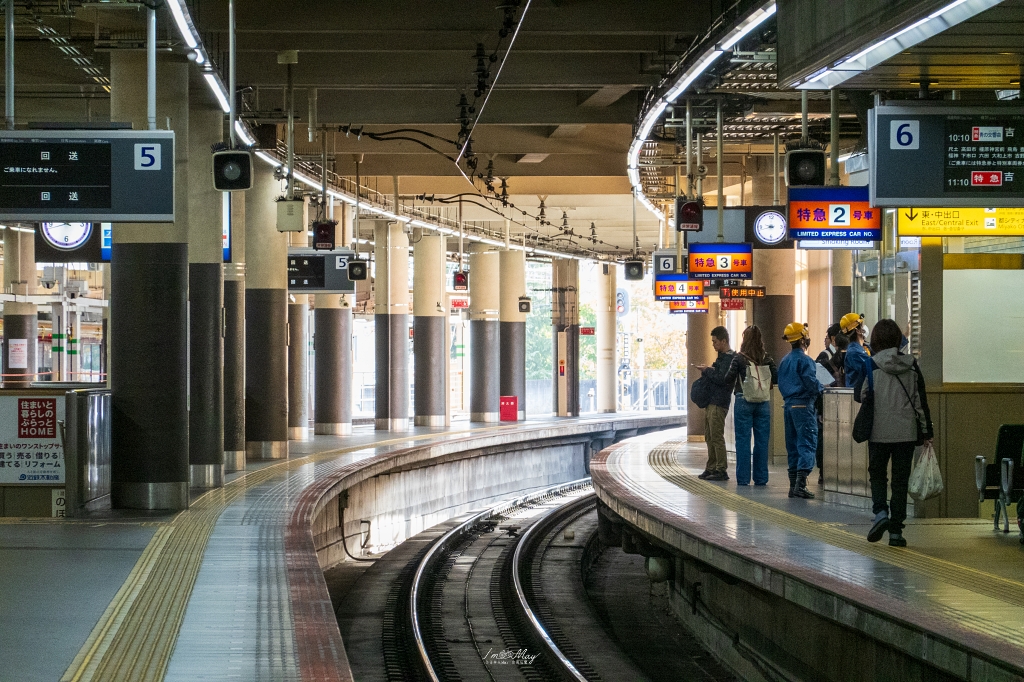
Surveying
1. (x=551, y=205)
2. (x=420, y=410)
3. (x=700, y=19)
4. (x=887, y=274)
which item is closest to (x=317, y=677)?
(x=887, y=274)

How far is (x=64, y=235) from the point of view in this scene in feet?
56.5

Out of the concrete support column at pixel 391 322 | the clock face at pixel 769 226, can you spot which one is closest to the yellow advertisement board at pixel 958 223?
the clock face at pixel 769 226

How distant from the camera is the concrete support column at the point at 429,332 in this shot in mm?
34094

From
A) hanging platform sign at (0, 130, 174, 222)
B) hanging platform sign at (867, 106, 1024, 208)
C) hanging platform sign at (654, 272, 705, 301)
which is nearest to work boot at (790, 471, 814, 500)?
hanging platform sign at (867, 106, 1024, 208)

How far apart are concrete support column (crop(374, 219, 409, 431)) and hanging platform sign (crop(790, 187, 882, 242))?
18.0 meters

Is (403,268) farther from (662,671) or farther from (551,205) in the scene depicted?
(662,671)

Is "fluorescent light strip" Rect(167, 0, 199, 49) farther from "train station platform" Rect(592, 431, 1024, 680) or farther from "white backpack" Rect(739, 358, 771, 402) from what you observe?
"white backpack" Rect(739, 358, 771, 402)

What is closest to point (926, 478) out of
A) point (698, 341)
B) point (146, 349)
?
point (146, 349)

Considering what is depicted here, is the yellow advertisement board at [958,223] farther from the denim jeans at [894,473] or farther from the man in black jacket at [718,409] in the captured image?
the man in black jacket at [718,409]

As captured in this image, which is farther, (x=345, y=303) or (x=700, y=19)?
(x=345, y=303)

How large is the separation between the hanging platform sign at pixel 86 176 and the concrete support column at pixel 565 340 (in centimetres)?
3272

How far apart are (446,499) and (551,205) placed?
37.8 ft

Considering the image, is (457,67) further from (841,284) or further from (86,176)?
(841,284)

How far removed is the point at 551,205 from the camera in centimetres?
3594
